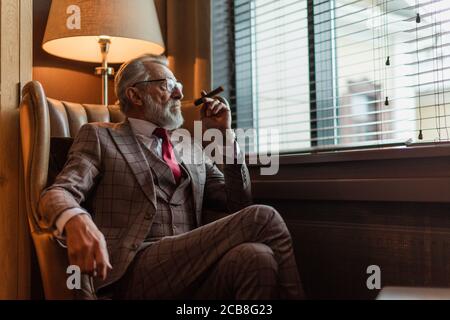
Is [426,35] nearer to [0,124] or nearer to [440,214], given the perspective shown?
[440,214]

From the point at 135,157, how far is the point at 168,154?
16cm

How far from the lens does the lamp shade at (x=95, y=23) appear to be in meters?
2.12

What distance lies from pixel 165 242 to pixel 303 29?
1298 mm

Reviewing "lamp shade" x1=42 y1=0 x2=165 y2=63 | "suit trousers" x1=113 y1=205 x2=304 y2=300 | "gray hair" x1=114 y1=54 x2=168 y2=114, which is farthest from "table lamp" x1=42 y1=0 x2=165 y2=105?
"suit trousers" x1=113 y1=205 x2=304 y2=300

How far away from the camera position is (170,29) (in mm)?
2656

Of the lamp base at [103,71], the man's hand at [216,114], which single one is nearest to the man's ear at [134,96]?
the man's hand at [216,114]

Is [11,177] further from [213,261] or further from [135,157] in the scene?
[213,261]

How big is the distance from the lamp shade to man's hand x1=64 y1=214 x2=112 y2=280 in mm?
1034

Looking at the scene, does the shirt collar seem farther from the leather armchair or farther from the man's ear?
the leather armchair

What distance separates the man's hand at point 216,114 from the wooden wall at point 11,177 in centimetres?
64

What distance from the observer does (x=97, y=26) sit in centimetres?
212

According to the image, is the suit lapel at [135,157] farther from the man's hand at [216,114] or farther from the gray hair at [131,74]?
the man's hand at [216,114]
